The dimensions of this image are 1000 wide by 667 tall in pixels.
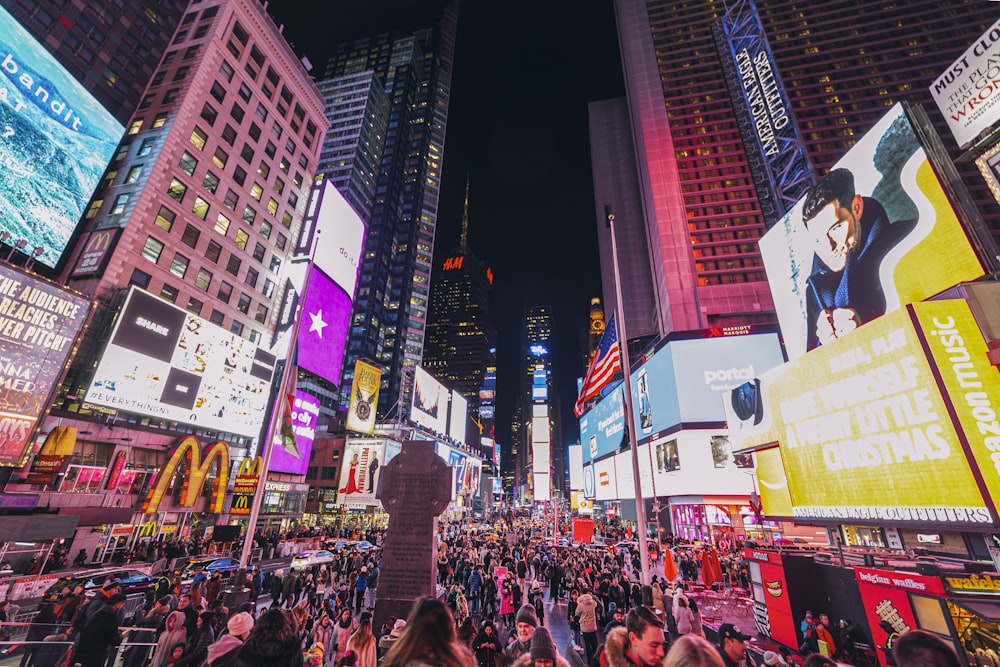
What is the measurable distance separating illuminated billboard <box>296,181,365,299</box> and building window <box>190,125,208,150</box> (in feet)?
33.7

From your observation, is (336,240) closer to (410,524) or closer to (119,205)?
(119,205)

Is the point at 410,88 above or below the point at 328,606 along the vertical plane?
above

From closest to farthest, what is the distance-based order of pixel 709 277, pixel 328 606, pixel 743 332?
pixel 328 606, pixel 743 332, pixel 709 277

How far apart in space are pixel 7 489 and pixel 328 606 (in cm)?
2587

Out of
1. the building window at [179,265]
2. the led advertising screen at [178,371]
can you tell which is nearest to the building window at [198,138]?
the building window at [179,265]

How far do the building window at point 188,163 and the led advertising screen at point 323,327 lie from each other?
1319 cm

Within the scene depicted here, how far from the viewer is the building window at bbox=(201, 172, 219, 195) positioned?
38.6m

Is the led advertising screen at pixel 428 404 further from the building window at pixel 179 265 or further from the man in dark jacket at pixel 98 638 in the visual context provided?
the man in dark jacket at pixel 98 638

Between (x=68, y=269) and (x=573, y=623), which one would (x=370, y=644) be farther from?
(x=68, y=269)

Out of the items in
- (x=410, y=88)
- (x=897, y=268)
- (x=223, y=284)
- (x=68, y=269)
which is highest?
(x=410, y=88)

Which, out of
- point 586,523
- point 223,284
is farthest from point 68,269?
point 586,523

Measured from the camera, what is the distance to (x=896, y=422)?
10938mm

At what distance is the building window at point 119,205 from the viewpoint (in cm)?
3283

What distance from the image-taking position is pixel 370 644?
6262 millimetres
